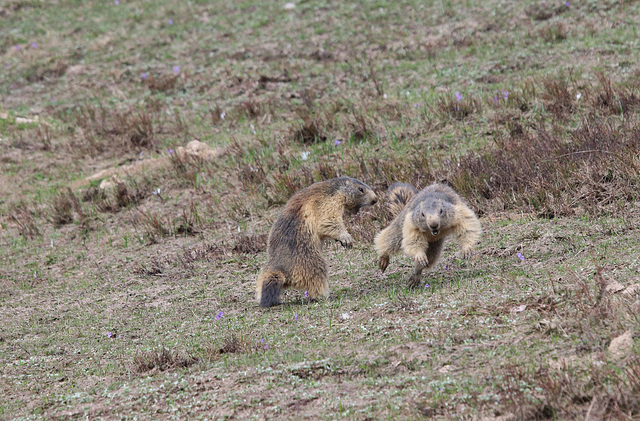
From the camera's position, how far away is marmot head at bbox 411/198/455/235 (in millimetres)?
6600

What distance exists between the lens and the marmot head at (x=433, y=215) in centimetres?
660

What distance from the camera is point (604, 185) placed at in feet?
27.9

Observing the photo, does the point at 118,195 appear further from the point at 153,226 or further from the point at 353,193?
the point at 353,193

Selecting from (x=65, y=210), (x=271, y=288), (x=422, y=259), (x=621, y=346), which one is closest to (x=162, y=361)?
(x=271, y=288)

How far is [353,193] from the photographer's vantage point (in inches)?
307

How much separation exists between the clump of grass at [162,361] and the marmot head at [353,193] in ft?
8.34

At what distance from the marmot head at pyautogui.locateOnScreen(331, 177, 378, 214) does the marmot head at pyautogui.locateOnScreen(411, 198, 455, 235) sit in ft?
3.22

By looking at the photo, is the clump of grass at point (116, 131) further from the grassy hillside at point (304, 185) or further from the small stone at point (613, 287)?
the small stone at point (613, 287)

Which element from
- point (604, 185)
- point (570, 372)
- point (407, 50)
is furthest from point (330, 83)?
point (570, 372)

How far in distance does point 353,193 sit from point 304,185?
10.9 feet

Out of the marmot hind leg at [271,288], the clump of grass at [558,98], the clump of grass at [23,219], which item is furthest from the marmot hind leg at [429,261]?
the clump of grass at [23,219]

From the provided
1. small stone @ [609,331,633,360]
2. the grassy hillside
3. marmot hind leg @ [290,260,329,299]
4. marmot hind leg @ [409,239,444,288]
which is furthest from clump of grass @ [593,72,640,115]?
small stone @ [609,331,633,360]

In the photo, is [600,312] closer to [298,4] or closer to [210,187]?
[210,187]

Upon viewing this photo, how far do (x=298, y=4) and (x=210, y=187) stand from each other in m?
9.13
